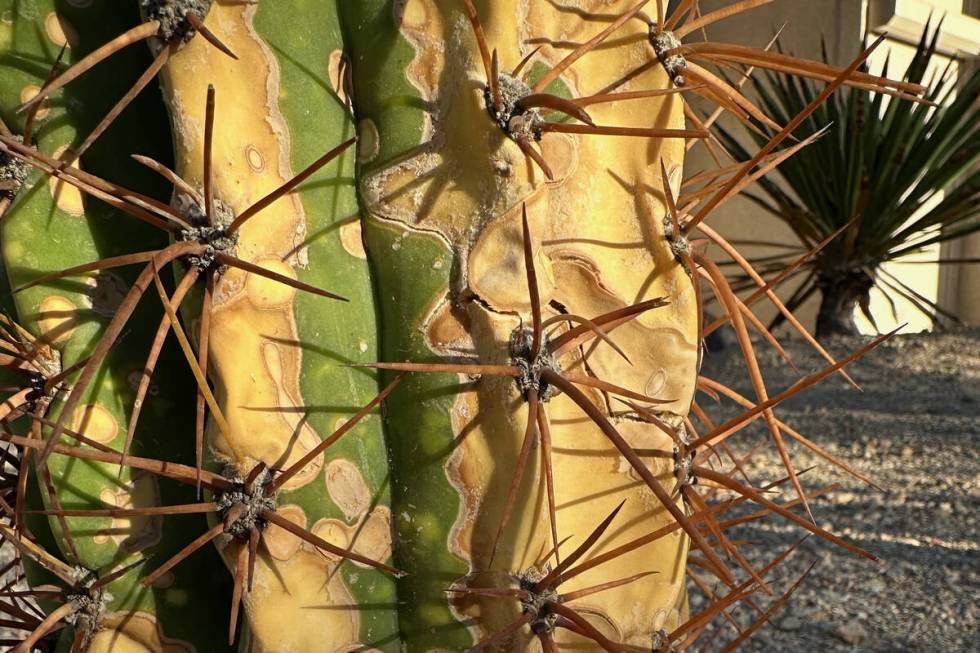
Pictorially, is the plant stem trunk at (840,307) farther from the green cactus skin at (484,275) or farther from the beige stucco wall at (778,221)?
the green cactus skin at (484,275)

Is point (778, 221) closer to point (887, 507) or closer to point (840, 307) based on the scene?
point (840, 307)

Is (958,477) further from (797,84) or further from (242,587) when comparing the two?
(797,84)

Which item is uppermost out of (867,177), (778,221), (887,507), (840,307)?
(778,221)

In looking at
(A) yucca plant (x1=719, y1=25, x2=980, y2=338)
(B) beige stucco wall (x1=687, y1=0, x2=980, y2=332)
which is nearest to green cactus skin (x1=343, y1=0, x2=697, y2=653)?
(A) yucca plant (x1=719, y1=25, x2=980, y2=338)

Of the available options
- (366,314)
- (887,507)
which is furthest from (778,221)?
(366,314)

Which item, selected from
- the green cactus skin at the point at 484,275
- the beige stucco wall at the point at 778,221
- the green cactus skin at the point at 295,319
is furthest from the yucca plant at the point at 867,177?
the green cactus skin at the point at 295,319

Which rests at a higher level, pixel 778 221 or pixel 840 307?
pixel 778 221

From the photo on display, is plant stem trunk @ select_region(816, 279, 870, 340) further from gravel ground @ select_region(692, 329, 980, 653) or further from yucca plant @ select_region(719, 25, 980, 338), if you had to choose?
gravel ground @ select_region(692, 329, 980, 653)
